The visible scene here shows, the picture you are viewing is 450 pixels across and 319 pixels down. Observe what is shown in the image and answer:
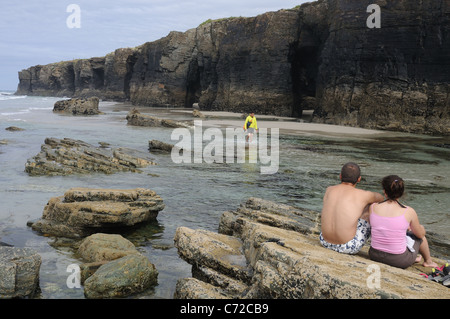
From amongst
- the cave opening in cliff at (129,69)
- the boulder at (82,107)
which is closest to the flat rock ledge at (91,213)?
the boulder at (82,107)

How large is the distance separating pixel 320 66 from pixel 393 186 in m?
33.7

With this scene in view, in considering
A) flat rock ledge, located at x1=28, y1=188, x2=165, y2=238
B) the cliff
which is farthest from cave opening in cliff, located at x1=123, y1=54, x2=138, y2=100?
flat rock ledge, located at x1=28, y1=188, x2=165, y2=238

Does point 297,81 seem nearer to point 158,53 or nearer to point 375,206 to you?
point 158,53

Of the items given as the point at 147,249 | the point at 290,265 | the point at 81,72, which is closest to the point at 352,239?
the point at 290,265

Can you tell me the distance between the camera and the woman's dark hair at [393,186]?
15.3ft

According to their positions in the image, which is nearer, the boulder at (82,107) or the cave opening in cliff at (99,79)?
the boulder at (82,107)

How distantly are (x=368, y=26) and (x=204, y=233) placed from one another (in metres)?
28.7

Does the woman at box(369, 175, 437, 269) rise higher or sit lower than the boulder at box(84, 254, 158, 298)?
higher

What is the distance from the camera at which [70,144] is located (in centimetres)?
1761

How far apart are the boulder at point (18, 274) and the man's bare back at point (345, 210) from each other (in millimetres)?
3910

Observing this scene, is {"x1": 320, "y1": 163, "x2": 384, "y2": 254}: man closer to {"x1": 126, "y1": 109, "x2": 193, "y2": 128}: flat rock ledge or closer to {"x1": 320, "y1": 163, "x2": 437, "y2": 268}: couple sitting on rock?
{"x1": 320, "y1": 163, "x2": 437, "y2": 268}: couple sitting on rock

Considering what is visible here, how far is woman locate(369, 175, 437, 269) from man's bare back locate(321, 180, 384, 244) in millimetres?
146

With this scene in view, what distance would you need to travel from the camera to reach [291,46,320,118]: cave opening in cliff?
4222 cm

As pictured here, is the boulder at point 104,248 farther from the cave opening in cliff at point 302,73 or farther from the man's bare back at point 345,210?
the cave opening in cliff at point 302,73
